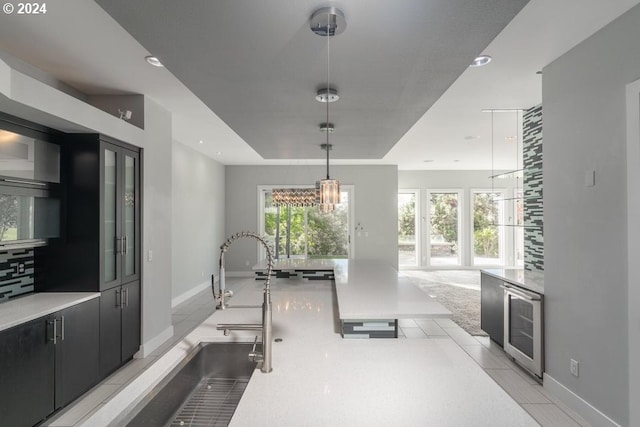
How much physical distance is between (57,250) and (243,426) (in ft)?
9.38

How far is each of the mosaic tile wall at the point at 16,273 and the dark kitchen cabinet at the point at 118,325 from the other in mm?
566

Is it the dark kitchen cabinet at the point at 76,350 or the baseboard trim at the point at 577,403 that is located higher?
the dark kitchen cabinet at the point at 76,350

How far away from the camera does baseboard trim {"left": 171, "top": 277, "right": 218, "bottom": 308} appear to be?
5.36 m

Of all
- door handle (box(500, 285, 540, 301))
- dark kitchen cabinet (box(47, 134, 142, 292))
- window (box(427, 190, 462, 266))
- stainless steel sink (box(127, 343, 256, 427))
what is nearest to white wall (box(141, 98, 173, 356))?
dark kitchen cabinet (box(47, 134, 142, 292))

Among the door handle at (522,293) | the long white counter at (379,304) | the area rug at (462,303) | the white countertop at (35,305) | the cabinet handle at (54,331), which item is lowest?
the area rug at (462,303)

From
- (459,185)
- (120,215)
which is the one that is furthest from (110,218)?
(459,185)

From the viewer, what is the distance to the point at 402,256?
920cm

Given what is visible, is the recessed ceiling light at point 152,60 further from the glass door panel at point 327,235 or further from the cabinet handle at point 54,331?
the glass door panel at point 327,235

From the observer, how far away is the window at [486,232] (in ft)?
29.5

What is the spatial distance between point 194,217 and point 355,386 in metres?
5.59

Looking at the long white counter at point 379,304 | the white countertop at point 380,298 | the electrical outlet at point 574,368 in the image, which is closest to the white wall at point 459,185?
the white countertop at point 380,298

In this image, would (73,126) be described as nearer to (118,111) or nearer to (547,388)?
(118,111)

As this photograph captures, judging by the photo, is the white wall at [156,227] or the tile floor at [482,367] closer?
the tile floor at [482,367]

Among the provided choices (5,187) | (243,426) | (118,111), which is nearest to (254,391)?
(243,426)
